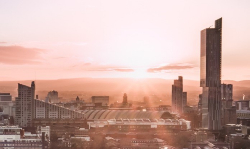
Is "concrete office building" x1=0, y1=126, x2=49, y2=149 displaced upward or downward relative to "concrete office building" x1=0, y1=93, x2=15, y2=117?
downward

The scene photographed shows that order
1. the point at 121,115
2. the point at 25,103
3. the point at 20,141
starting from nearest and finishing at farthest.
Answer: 1. the point at 20,141
2. the point at 25,103
3. the point at 121,115

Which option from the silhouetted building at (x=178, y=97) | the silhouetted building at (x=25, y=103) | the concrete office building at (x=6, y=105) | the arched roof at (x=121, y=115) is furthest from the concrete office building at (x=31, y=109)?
the silhouetted building at (x=178, y=97)

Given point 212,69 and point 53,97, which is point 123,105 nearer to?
point 53,97

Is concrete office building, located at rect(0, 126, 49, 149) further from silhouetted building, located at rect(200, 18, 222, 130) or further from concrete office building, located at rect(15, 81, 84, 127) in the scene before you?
silhouetted building, located at rect(200, 18, 222, 130)

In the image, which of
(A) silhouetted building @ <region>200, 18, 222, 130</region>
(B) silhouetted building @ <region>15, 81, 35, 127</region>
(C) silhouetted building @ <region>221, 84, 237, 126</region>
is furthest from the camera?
(C) silhouetted building @ <region>221, 84, 237, 126</region>

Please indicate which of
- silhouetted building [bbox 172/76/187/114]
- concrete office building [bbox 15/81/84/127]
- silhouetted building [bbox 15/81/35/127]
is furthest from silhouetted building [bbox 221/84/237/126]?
silhouetted building [bbox 15/81/35/127]

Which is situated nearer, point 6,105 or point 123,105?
point 6,105

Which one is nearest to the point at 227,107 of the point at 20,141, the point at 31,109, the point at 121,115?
the point at 121,115

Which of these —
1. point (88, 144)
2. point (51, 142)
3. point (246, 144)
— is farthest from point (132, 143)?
point (246, 144)
